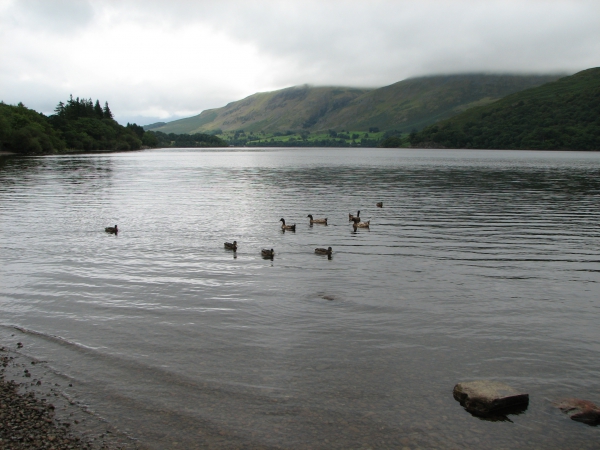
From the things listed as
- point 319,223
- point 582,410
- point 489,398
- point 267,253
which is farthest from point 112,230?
point 582,410

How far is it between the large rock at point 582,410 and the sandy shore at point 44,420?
429 inches

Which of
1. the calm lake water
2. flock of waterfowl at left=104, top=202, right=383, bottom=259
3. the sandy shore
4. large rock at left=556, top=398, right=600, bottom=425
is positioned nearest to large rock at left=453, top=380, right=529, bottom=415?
the calm lake water

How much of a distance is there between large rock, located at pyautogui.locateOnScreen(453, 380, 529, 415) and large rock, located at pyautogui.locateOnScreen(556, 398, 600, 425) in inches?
39.1

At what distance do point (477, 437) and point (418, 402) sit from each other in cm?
187

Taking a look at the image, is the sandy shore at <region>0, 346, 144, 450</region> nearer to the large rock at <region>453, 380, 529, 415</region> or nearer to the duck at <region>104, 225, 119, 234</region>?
the large rock at <region>453, 380, 529, 415</region>

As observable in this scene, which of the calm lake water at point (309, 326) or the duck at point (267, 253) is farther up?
the duck at point (267, 253)

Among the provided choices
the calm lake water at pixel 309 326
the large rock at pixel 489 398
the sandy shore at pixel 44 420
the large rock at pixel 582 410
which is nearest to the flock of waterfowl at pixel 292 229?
the calm lake water at pixel 309 326

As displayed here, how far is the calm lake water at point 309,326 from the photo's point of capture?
12.6 meters

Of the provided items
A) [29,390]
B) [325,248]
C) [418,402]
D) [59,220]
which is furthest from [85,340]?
[59,220]

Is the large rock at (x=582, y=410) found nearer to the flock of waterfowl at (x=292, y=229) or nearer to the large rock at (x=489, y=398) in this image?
the large rock at (x=489, y=398)

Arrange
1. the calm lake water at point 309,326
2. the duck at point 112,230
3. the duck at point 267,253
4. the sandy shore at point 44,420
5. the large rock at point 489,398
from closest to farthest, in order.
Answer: the sandy shore at point 44,420 < the calm lake water at point 309,326 < the large rock at point 489,398 < the duck at point 267,253 < the duck at point 112,230

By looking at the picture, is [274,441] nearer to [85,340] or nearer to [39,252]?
[85,340]

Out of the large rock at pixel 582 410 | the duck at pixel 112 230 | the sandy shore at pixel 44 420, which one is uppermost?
the duck at pixel 112 230

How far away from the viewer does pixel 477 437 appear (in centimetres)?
1209
